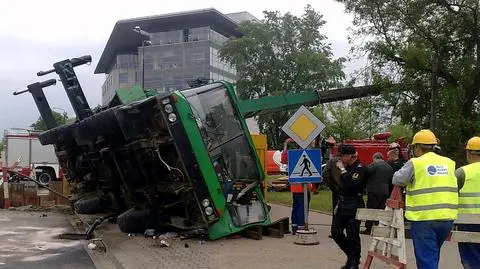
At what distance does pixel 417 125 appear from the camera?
2430cm

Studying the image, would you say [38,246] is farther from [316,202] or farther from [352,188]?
[316,202]

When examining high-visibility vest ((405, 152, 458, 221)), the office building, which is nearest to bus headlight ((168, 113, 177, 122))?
high-visibility vest ((405, 152, 458, 221))

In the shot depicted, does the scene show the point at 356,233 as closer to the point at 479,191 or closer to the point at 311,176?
the point at 479,191

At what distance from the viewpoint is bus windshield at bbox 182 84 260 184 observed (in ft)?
32.4

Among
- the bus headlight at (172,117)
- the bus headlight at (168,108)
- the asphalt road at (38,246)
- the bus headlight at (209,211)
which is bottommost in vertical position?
the asphalt road at (38,246)

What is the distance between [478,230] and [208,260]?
382 cm

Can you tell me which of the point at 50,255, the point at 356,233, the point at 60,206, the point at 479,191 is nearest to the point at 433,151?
the point at 479,191

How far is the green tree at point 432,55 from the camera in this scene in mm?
22109

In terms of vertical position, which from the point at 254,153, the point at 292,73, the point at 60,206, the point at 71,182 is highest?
the point at 292,73

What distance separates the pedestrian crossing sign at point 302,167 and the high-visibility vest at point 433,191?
4.57 m

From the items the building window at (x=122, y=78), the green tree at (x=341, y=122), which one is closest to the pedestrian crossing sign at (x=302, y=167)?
the green tree at (x=341, y=122)

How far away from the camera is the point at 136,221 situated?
35.2 ft

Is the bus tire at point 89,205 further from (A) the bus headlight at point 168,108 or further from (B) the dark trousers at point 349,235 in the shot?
(B) the dark trousers at point 349,235

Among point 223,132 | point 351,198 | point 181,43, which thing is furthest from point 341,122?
point 351,198
